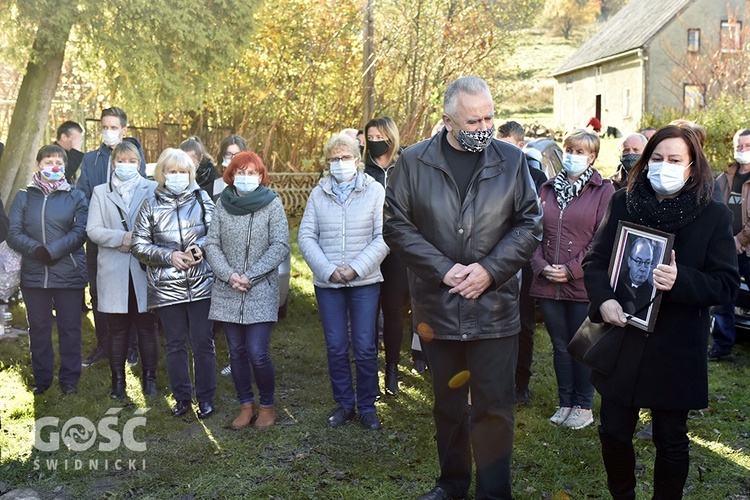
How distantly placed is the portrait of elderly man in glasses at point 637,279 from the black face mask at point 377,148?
3276 mm

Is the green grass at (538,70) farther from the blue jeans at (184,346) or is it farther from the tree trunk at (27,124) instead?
the blue jeans at (184,346)

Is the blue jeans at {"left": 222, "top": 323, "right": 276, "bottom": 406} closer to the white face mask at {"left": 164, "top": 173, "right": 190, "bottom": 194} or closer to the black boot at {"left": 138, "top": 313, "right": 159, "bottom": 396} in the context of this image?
the black boot at {"left": 138, "top": 313, "right": 159, "bottom": 396}

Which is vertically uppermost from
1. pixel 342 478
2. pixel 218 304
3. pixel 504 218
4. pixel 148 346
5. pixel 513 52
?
pixel 513 52

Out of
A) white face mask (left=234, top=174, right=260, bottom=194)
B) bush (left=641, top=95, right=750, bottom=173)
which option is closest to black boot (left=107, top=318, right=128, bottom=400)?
white face mask (left=234, top=174, right=260, bottom=194)

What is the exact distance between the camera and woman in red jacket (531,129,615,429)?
584cm

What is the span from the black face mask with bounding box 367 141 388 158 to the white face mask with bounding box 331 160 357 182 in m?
0.84

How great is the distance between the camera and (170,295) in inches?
242

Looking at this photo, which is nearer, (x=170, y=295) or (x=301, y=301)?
(x=170, y=295)

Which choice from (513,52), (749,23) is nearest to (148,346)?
(513,52)

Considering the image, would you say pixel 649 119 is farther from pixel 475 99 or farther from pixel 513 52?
pixel 475 99

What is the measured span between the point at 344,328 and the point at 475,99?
2519 mm

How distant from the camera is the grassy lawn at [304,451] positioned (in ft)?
16.2

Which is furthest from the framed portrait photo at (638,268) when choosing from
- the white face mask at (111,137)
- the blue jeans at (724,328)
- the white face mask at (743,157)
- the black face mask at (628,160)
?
the white face mask at (111,137)

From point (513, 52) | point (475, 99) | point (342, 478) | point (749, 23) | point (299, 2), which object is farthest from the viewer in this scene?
point (749, 23)
